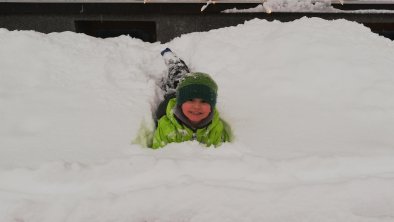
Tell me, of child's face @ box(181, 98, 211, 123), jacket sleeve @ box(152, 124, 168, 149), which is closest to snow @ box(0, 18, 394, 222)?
jacket sleeve @ box(152, 124, 168, 149)

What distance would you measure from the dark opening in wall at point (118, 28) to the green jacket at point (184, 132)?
235 centimetres

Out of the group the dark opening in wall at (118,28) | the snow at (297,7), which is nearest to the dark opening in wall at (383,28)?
the snow at (297,7)

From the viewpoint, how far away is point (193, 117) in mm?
2686

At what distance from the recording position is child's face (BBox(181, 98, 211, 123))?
266 centimetres

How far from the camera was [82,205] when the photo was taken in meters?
1.87

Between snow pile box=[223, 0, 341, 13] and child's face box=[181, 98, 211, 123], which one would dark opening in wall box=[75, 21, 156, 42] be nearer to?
snow pile box=[223, 0, 341, 13]

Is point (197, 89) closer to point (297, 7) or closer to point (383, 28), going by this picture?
point (297, 7)

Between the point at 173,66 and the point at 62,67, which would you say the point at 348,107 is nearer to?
the point at 173,66

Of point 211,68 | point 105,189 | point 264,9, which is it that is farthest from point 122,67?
point 264,9

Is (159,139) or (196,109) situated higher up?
(196,109)

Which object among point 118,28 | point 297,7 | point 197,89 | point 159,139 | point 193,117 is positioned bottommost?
point 159,139

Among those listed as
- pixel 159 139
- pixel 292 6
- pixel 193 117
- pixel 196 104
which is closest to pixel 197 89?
pixel 196 104

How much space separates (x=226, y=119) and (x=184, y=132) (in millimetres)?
415

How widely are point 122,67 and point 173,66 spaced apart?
53cm
